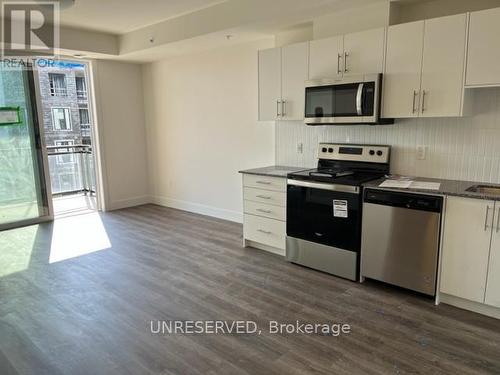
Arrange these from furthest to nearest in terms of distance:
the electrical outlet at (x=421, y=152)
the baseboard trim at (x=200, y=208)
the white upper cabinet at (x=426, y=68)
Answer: the baseboard trim at (x=200, y=208) < the electrical outlet at (x=421, y=152) < the white upper cabinet at (x=426, y=68)

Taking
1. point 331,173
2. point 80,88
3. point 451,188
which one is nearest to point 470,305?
point 451,188

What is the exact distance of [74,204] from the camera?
6.32m

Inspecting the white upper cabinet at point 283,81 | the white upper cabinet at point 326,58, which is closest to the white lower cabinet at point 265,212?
the white upper cabinet at point 283,81

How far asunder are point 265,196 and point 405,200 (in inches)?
58.0

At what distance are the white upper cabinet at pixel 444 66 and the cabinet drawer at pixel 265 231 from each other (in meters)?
1.76

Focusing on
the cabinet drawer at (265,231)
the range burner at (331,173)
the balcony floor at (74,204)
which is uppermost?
the range burner at (331,173)

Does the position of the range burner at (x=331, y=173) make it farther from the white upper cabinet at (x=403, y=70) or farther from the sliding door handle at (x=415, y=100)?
the sliding door handle at (x=415, y=100)

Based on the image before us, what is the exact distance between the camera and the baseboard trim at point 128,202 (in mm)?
6090

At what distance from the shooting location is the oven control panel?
138 inches

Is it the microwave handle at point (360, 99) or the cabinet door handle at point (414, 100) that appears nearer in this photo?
the cabinet door handle at point (414, 100)

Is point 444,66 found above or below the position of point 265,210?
above

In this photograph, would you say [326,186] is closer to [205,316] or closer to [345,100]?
[345,100]

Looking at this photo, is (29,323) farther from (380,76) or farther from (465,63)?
(465,63)

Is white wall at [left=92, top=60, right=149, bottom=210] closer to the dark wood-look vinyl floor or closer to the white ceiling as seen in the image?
the white ceiling
